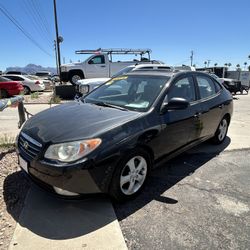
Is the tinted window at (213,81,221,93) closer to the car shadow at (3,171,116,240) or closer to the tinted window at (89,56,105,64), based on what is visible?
the car shadow at (3,171,116,240)

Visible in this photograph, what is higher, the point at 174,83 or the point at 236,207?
the point at 174,83

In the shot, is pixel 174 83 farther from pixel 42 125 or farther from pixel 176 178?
pixel 42 125

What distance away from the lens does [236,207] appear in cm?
305

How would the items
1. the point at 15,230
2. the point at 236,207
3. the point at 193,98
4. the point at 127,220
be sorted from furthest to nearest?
the point at 193,98 → the point at 236,207 → the point at 127,220 → the point at 15,230

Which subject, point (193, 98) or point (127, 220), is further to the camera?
point (193, 98)

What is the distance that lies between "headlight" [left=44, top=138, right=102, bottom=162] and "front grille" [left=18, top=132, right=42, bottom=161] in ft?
0.59

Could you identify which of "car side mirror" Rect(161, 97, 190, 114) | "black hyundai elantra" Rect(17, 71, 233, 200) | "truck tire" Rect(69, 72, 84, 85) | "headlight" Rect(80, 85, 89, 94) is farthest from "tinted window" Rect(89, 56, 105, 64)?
"car side mirror" Rect(161, 97, 190, 114)

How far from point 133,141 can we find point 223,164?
224cm

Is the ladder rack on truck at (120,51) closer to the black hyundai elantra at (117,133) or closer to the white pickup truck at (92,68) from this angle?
the white pickup truck at (92,68)

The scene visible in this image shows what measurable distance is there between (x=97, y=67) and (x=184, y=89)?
1198 centimetres

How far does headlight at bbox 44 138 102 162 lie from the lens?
2557 millimetres

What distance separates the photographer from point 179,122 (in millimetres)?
3627

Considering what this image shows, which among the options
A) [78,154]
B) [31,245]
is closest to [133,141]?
[78,154]

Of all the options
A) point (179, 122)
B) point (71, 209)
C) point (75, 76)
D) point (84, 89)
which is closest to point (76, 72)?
point (75, 76)
